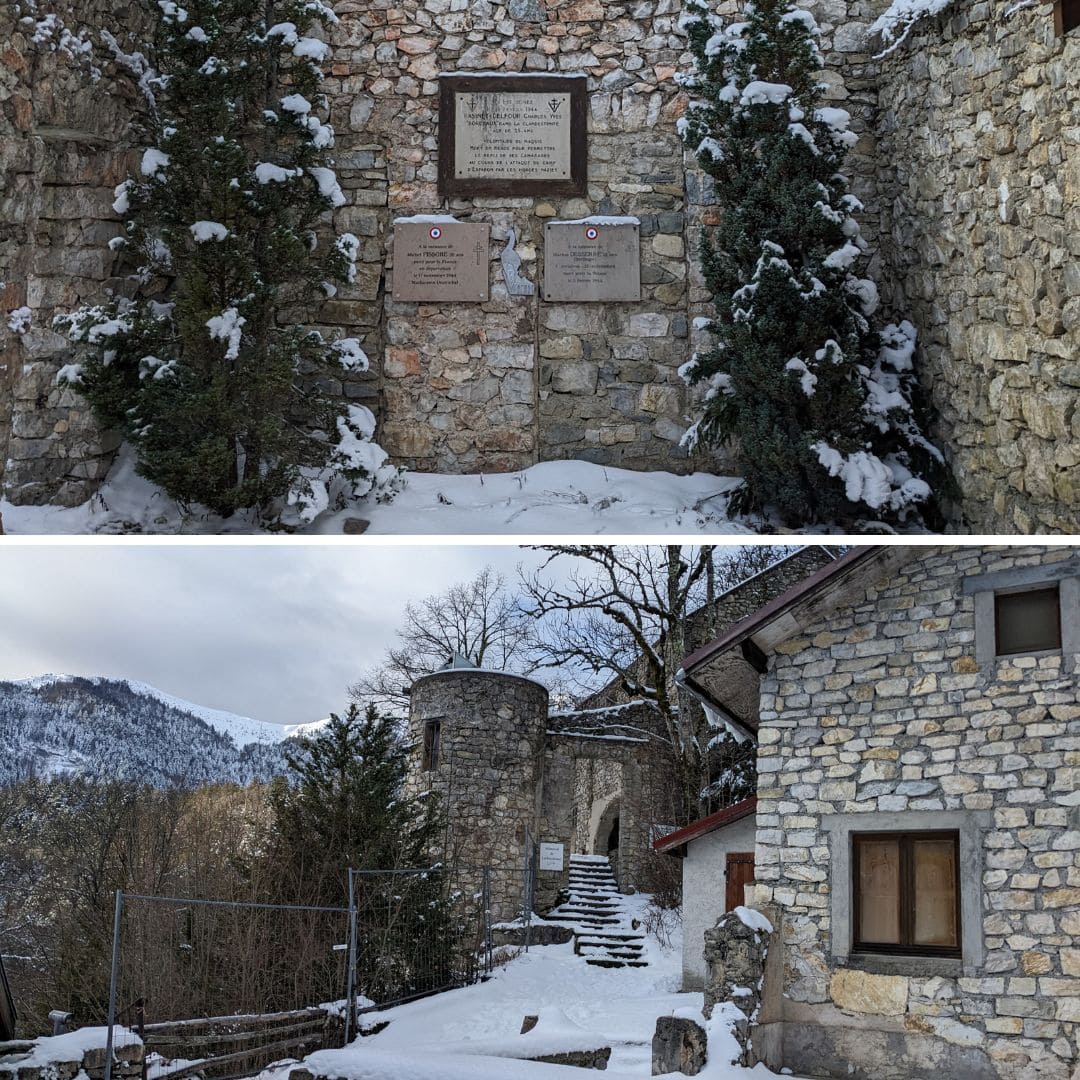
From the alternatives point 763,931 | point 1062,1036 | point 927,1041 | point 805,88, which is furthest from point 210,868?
point 805,88

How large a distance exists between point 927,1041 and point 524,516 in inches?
150

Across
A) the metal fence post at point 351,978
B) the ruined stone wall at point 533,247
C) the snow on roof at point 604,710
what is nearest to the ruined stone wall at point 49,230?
the ruined stone wall at point 533,247

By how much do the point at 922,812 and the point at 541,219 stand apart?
5023 millimetres

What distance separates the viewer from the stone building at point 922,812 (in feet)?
19.0

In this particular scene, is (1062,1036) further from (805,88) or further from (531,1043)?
(805,88)

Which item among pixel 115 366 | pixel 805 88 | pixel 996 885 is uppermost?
pixel 805 88

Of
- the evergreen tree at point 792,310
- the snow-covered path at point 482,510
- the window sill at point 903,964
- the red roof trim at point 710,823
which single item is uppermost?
the evergreen tree at point 792,310

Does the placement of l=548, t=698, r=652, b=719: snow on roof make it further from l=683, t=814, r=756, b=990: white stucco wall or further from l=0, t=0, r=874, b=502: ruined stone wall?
l=0, t=0, r=874, b=502: ruined stone wall

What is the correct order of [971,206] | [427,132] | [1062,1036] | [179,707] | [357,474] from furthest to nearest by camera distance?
[179,707] < [427,132] < [357,474] < [971,206] < [1062,1036]

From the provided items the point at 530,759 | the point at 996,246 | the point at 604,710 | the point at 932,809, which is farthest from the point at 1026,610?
the point at 604,710

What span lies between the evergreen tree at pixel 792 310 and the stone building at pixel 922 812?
1.04 m

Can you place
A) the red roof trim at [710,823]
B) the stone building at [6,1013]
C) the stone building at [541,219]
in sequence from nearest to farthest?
the stone building at [6,1013] < the stone building at [541,219] < the red roof trim at [710,823]

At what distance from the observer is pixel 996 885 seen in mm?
5918

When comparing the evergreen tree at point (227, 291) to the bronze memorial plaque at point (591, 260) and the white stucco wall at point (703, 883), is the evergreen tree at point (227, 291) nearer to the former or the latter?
the bronze memorial plaque at point (591, 260)
